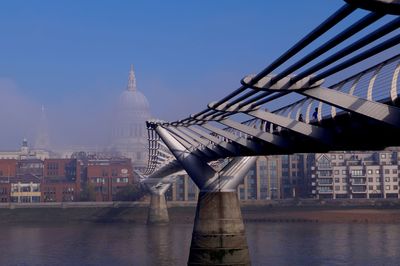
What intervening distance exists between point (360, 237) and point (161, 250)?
25736 mm

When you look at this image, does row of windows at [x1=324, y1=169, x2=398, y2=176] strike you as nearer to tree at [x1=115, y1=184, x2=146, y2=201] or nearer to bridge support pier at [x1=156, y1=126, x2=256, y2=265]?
tree at [x1=115, y1=184, x2=146, y2=201]

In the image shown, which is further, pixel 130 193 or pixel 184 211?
pixel 130 193

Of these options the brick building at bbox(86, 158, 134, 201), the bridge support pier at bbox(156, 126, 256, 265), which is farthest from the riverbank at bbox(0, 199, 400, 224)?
the bridge support pier at bbox(156, 126, 256, 265)

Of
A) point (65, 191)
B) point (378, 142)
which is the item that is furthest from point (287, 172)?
point (378, 142)

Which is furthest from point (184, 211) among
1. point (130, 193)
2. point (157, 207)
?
point (130, 193)

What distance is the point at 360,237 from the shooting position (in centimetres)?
6819

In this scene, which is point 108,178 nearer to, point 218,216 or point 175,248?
point 175,248

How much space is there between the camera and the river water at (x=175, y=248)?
4678 cm

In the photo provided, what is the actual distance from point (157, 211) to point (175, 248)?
4295cm

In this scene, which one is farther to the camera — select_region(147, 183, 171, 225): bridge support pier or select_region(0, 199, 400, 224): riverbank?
select_region(0, 199, 400, 224): riverbank

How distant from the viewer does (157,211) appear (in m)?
99.3

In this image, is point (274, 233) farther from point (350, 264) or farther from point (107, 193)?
point (107, 193)

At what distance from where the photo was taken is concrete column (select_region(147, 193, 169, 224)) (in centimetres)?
9800

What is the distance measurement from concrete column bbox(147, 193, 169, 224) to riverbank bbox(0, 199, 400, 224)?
Result: 829cm
